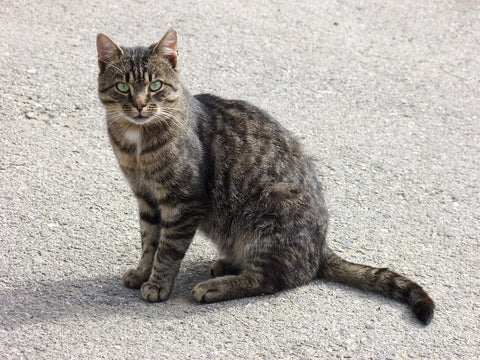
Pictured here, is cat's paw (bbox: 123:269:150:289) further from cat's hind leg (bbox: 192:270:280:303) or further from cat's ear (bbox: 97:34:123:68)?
cat's ear (bbox: 97:34:123:68)

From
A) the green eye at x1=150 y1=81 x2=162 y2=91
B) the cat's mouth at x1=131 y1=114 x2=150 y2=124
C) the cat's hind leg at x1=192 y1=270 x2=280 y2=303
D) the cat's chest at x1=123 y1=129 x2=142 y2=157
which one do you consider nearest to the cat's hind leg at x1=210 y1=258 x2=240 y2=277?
the cat's hind leg at x1=192 y1=270 x2=280 y2=303

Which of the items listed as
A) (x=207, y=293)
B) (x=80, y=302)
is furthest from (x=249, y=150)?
(x=80, y=302)

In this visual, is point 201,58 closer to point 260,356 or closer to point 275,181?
point 275,181

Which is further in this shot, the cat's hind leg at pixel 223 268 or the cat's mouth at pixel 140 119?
the cat's hind leg at pixel 223 268

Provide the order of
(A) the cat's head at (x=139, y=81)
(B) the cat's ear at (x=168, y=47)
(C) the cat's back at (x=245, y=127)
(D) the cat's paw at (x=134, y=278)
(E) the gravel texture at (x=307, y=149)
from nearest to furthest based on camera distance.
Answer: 1. (E) the gravel texture at (x=307, y=149)
2. (A) the cat's head at (x=139, y=81)
3. (B) the cat's ear at (x=168, y=47)
4. (D) the cat's paw at (x=134, y=278)
5. (C) the cat's back at (x=245, y=127)

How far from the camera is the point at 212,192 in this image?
4102 millimetres

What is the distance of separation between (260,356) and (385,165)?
102 inches

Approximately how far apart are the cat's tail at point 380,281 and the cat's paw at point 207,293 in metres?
0.70

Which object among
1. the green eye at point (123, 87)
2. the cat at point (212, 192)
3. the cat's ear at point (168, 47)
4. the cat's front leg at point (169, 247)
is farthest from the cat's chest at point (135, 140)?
the cat's ear at point (168, 47)

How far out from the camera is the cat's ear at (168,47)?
395cm

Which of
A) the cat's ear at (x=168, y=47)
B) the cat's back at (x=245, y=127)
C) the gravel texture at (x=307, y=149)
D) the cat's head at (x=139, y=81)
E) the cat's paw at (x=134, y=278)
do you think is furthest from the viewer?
the cat's back at (x=245, y=127)

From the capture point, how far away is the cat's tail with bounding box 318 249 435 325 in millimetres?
3885

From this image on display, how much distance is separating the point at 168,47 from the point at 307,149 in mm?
2108

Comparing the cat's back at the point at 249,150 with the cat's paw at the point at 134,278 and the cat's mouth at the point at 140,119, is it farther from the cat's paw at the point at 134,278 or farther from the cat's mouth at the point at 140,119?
the cat's paw at the point at 134,278
